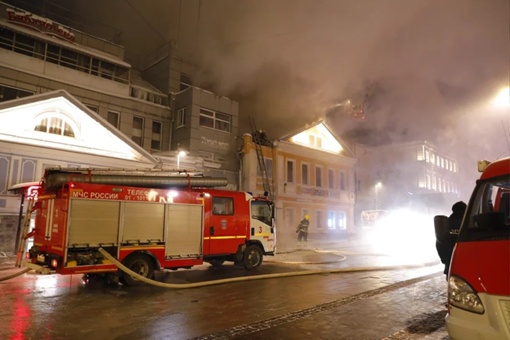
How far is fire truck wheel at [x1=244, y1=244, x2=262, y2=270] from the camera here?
1127 centimetres

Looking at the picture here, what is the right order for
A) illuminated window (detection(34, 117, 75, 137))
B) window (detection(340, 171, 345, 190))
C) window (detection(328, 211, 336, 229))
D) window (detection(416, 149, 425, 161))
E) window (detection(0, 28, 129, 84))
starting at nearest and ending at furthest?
illuminated window (detection(34, 117, 75, 137)) → window (detection(0, 28, 129, 84)) → window (detection(328, 211, 336, 229)) → window (detection(340, 171, 345, 190)) → window (detection(416, 149, 425, 161))

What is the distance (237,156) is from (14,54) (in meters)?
14.1

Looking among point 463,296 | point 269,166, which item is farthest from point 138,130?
point 463,296

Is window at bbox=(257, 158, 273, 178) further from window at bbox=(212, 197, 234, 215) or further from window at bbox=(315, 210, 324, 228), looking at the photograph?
window at bbox=(212, 197, 234, 215)

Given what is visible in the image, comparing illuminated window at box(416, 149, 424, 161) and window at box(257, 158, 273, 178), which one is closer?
window at box(257, 158, 273, 178)

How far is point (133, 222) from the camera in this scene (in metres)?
8.73

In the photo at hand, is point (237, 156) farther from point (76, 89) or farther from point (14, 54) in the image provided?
point (14, 54)

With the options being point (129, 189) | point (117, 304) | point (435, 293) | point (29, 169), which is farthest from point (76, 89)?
point (435, 293)

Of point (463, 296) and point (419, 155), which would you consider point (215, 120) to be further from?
point (419, 155)

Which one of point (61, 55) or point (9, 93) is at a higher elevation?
point (61, 55)

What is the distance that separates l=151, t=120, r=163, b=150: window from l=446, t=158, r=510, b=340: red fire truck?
2412 centimetres

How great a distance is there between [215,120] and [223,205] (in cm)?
1636

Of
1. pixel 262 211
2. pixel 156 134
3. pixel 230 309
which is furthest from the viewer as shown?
pixel 156 134

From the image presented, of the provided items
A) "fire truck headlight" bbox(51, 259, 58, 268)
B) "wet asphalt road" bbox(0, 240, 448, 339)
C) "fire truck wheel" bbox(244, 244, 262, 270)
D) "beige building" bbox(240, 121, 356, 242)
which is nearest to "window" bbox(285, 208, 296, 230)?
"beige building" bbox(240, 121, 356, 242)
